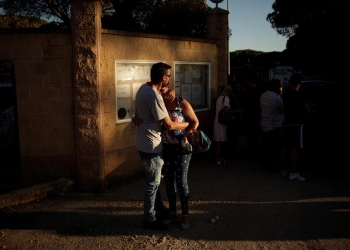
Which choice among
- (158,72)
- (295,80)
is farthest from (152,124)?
(295,80)

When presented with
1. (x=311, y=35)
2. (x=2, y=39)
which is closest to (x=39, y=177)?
(x=2, y=39)

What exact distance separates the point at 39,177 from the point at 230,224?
317 cm

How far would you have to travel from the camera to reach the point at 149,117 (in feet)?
13.9

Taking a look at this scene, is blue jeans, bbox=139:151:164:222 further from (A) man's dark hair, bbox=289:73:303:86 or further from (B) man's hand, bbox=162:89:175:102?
(A) man's dark hair, bbox=289:73:303:86

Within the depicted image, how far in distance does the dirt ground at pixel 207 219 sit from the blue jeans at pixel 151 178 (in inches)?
11.0

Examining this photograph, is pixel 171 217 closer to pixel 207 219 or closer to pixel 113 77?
pixel 207 219

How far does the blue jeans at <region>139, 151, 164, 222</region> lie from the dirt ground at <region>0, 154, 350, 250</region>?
0.92 ft

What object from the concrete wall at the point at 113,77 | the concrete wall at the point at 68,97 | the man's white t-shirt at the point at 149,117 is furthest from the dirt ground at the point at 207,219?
the man's white t-shirt at the point at 149,117

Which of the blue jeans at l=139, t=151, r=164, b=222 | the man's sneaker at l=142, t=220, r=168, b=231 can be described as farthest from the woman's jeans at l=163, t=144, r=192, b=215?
the man's sneaker at l=142, t=220, r=168, b=231

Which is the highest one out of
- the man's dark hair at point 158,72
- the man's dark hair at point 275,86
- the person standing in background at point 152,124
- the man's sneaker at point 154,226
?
the man's dark hair at point 158,72

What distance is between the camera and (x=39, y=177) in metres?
6.00

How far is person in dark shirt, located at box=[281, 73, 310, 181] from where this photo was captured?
6.49 m

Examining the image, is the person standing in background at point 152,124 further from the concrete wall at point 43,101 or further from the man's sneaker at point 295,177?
the man's sneaker at point 295,177

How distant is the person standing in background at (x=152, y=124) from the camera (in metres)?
4.14
